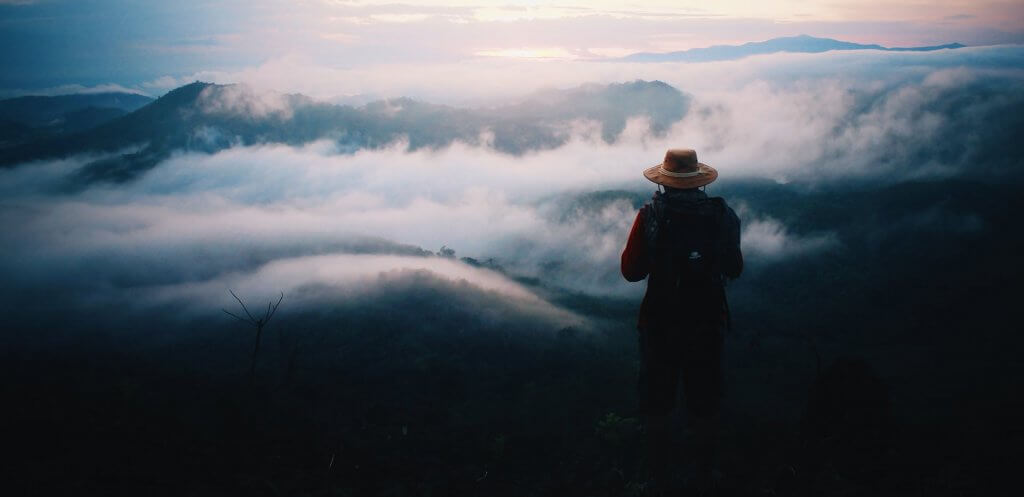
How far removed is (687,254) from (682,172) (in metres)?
1.01

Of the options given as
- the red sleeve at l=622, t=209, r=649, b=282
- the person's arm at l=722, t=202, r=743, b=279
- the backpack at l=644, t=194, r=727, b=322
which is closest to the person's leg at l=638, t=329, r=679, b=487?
the backpack at l=644, t=194, r=727, b=322

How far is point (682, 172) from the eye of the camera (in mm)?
6160

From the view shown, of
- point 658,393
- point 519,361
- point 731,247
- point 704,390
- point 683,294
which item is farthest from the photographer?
point 519,361

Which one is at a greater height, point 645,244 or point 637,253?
point 645,244

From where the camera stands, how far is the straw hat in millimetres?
6000

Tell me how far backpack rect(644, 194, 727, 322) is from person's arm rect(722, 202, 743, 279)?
0.06 m

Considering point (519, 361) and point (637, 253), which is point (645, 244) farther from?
point (519, 361)

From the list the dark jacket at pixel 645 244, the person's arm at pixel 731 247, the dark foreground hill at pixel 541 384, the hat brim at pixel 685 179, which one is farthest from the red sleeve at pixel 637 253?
the dark foreground hill at pixel 541 384

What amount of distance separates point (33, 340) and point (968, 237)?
210738 mm

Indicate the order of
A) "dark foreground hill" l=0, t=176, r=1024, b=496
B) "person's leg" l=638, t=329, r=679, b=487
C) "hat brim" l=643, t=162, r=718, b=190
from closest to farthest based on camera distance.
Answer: "hat brim" l=643, t=162, r=718, b=190
"person's leg" l=638, t=329, r=679, b=487
"dark foreground hill" l=0, t=176, r=1024, b=496

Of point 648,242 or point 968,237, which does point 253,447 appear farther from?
point 968,237

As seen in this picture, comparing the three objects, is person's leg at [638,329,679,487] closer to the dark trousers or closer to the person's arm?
the dark trousers

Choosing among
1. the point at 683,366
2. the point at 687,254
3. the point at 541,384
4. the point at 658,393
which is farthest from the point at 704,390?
the point at 541,384

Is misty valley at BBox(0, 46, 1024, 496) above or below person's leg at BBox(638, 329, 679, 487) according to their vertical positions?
below
